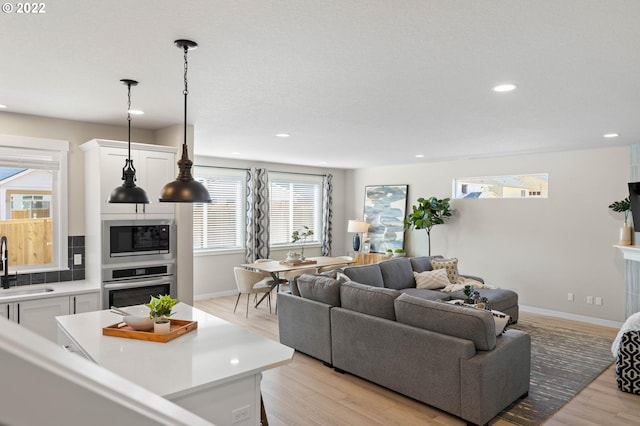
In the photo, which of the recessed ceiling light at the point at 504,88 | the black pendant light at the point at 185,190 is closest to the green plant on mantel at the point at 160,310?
the black pendant light at the point at 185,190

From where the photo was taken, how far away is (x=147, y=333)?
2691 mm

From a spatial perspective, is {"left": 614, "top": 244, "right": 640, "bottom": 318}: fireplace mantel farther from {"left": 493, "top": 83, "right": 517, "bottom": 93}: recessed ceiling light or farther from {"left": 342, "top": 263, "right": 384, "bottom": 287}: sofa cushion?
{"left": 493, "top": 83, "right": 517, "bottom": 93}: recessed ceiling light

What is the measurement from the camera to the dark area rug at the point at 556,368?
11.7 feet

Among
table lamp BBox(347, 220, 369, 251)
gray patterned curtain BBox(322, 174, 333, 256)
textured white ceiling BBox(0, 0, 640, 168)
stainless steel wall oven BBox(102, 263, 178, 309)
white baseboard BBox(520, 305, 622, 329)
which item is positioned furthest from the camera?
gray patterned curtain BBox(322, 174, 333, 256)

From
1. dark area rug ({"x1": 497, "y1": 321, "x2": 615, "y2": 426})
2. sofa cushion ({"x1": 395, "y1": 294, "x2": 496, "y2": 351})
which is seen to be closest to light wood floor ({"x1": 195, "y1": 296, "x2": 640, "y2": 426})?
dark area rug ({"x1": 497, "y1": 321, "x2": 615, "y2": 426})

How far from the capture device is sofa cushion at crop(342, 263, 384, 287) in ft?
18.5

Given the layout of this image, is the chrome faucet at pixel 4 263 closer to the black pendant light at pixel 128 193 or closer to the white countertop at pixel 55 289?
the white countertop at pixel 55 289

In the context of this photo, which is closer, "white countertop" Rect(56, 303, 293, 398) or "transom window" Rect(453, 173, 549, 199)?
"white countertop" Rect(56, 303, 293, 398)

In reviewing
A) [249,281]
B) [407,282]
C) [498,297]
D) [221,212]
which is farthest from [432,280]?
[221,212]

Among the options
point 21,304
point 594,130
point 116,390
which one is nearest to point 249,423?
point 116,390

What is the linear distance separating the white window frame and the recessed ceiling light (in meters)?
4.22

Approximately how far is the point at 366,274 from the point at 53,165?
13.0ft

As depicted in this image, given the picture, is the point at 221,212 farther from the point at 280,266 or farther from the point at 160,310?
the point at 160,310

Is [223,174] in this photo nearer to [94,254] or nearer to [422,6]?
[94,254]
